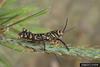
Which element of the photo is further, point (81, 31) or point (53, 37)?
point (81, 31)

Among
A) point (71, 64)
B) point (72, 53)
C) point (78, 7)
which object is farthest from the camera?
point (78, 7)

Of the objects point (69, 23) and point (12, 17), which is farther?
point (69, 23)

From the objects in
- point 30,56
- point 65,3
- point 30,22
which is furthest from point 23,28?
point 65,3

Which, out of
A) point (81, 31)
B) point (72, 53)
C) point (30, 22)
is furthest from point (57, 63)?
point (72, 53)

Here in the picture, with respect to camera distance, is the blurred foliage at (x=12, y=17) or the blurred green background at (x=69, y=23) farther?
the blurred green background at (x=69, y=23)

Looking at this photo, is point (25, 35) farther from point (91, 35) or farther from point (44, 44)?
point (91, 35)

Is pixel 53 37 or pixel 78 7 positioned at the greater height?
pixel 78 7

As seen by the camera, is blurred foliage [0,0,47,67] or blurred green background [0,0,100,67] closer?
blurred foliage [0,0,47,67]

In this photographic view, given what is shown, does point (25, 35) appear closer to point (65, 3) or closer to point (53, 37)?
point (53, 37)

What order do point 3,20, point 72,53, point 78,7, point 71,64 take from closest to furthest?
point 72,53 → point 3,20 → point 71,64 → point 78,7

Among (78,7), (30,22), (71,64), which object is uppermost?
(78,7)
